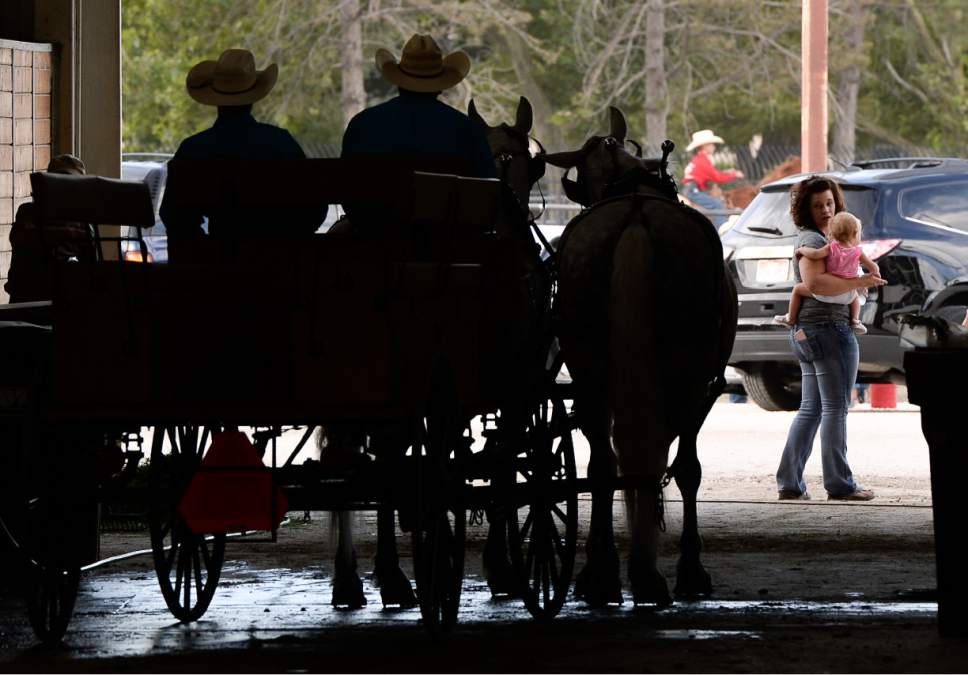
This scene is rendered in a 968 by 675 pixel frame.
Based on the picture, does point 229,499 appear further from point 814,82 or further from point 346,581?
point 814,82

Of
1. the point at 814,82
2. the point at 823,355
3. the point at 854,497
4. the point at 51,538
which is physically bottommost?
the point at 854,497

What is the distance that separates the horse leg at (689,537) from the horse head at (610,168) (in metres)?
1.21

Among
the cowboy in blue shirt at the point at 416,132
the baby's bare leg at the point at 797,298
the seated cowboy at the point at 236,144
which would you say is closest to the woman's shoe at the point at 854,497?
the baby's bare leg at the point at 797,298

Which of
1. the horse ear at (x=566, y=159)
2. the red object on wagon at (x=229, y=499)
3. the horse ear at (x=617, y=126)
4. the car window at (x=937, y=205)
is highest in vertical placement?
the car window at (x=937, y=205)

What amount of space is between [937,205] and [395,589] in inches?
353

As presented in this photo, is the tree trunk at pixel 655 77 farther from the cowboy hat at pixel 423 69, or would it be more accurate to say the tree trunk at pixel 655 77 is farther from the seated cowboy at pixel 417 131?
Result: the seated cowboy at pixel 417 131

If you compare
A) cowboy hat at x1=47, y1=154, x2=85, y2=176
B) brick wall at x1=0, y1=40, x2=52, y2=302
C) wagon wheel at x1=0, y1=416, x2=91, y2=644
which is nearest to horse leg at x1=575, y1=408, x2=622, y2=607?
wagon wheel at x1=0, y1=416, x2=91, y2=644

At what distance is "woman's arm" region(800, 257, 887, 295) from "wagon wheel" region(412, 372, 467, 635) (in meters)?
6.10

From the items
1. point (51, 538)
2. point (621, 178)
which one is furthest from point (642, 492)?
point (51, 538)

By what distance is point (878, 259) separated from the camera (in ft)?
54.3

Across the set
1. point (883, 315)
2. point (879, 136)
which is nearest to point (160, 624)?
point (883, 315)

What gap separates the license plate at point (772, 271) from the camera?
17.2 m

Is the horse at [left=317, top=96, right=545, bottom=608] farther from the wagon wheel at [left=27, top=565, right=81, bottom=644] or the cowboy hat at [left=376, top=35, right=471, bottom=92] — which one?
the wagon wheel at [left=27, top=565, right=81, bottom=644]

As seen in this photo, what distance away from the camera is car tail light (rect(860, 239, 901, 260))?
54.3 feet
